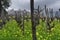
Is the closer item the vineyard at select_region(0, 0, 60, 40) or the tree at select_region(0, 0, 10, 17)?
the vineyard at select_region(0, 0, 60, 40)

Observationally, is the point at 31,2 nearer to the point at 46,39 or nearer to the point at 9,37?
the point at 46,39

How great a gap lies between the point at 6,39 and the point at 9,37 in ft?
1.34

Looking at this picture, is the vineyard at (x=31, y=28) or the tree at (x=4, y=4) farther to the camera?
the tree at (x=4, y=4)

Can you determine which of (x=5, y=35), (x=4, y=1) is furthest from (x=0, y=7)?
(x=5, y=35)

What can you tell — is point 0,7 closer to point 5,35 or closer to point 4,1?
point 4,1

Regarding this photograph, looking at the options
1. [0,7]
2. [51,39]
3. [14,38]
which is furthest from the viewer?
[0,7]

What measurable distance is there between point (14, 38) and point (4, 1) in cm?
2287

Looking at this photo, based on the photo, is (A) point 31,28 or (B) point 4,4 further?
(B) point 4,4

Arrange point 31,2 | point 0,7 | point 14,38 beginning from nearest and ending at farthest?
point 31,2 < point 14,38 < point 0,7

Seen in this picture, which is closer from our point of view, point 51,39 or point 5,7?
point 51,39

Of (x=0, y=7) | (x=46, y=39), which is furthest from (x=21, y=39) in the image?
(x=0, y=7)

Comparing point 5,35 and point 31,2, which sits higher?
point 31,2

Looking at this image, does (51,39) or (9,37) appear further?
(9,37)

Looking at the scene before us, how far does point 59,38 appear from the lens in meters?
14.3
